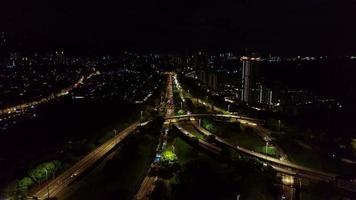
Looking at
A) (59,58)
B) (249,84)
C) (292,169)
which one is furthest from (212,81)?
(59,58)

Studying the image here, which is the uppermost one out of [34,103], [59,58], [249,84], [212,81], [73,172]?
[59,58]

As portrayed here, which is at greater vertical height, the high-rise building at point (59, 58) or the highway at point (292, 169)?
the high-rise building at point (59, 58)

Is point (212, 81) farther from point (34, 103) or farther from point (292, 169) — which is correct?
point (292, 169)

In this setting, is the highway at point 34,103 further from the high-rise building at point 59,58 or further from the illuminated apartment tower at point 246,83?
the high-rise building at point 59,58

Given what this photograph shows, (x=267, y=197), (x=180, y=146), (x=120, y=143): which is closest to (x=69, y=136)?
(x=120, y=143)

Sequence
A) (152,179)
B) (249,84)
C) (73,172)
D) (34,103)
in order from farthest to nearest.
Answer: (34,103)
(249,84)
(73,172)
(152,179)

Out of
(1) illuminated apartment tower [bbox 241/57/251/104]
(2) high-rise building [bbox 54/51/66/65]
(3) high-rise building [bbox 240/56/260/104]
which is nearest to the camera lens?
(3) high-rise building [bbox 240/56/260/104]

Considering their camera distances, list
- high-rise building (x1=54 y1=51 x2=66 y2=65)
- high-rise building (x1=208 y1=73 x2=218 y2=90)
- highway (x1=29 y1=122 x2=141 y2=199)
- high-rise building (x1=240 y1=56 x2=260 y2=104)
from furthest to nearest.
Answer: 1. high-rise building (x1=54 y1=51 x2=66 y2=65)
2. high-rise building (x1=208 y1=73 x2=218 y2=90)
3. high-rise building (x1=240 y1=56 x2=260 y2=104)
4. highway (x1=29 y1=122 x2=141 y2=199)

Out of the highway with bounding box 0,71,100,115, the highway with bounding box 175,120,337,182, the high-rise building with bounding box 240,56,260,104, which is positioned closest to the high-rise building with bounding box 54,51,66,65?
the highway with bounding box 0,71,100,115

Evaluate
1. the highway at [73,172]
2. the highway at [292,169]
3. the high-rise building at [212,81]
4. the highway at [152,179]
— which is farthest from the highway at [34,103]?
the highway at [292,169]

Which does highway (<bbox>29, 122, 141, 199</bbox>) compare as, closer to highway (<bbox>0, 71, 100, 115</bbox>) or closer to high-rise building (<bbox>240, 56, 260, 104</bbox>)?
highway (<bbox>0, 71, 100, 115</bbox>)
